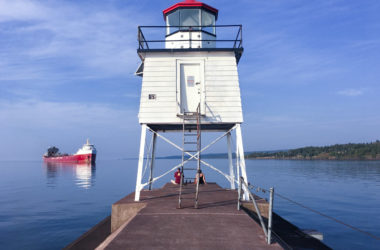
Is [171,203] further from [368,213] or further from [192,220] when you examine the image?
[368,213]

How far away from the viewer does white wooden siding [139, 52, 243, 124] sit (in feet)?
41.3

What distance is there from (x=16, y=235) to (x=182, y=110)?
38.3ft

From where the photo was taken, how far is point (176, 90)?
1286 centimetres

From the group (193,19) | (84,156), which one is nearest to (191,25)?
(193,19)

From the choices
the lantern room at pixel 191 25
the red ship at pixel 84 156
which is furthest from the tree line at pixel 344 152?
the lantern room at pixel 191 25

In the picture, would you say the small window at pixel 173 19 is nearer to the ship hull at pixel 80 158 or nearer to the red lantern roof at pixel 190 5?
the red lantern roof at pixel 190 5

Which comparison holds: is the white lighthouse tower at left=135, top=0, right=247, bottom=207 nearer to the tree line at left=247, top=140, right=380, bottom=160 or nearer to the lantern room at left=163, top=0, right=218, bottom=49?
the lantern room at left=163, top=0, right=218, bottom=49

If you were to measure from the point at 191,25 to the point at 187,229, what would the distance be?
10.4 m

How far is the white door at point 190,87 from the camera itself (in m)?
12.9

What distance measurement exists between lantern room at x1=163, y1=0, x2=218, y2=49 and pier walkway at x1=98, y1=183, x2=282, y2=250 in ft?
25.5

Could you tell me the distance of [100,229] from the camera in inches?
497

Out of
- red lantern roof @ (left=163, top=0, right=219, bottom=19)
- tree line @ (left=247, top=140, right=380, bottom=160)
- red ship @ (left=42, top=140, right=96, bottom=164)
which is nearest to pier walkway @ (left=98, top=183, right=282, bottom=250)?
red lantern roof @ (left=163, top=0, right=219, bottom=19)

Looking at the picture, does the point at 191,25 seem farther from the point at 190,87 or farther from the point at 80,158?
the point at 80,158

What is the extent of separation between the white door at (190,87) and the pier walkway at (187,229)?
4.51 meters
